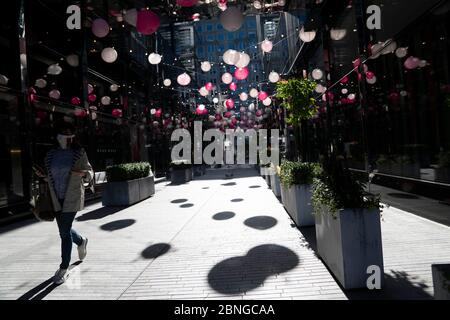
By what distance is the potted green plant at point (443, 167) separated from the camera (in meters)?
5.77

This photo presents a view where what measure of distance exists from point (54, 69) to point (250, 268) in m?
11.9

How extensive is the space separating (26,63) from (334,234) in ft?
36.2

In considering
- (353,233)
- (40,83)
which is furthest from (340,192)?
(40,83)

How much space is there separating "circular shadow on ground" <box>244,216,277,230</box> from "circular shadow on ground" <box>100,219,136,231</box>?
300cm

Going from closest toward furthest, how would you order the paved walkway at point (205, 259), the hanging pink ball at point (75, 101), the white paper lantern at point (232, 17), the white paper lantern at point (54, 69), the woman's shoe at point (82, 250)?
the paved walkway at point (205, 259), the woman's shoe at point (82, 250), the white paper lantern at point (232, 17), the white paper lantern at point (54, 69), the hanging pink ball at point (75, 101)

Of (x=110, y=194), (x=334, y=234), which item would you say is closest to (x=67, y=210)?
(x=334, y=234)

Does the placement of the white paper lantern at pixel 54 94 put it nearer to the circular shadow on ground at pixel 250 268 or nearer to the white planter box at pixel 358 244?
the circular shadow on ground at pixel 250 268

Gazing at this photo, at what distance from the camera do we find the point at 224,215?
8.69 meters

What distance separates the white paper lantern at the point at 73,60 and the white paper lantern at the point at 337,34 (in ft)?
35.0

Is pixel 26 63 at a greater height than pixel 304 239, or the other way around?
pixel 26 63

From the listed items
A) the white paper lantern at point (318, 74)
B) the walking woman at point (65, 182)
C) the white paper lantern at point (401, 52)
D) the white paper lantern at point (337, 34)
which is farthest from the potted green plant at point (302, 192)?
the white paper lantern at point (318, 74)

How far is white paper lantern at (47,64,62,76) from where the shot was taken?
40.8 feet
